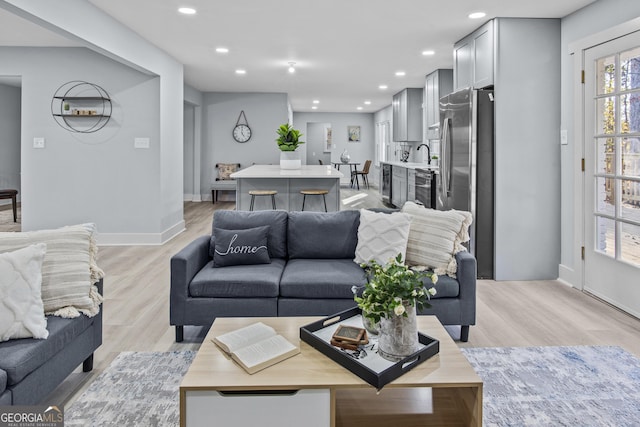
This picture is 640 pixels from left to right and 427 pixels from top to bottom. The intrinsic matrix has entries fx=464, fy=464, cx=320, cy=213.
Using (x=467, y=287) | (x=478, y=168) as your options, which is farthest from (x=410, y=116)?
(x=467, y=287)

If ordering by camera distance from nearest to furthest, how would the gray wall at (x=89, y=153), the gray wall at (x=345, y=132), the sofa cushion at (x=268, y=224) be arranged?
the sofa cushion at (x=268, y=224) < the gray wall at (x=89, y=153) < the gray wall at (x=345, y=132)

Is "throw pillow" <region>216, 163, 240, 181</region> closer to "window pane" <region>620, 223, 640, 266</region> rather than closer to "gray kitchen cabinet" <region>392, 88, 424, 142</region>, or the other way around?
"gray kitchen cabinet" <region>392, 88, 424, 142</region>

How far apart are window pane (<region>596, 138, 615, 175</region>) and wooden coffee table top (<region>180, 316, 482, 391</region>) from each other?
2.64 m

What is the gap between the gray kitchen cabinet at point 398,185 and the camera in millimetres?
8102

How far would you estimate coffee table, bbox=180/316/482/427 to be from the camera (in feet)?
5.10

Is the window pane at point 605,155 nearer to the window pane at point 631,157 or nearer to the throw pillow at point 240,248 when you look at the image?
the window pane at point 631,157

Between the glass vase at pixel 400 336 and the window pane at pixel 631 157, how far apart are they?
260 centimetres

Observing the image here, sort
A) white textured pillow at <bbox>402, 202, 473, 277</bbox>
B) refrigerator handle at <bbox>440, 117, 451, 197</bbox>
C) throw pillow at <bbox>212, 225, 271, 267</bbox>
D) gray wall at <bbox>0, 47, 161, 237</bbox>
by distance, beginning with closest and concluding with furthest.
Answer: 1. white textured pillow at <bbox>402, 202, 473, 277</bbox>
2. throw pillow at <bbox>212, 225, 271, 267</bbox>
3. refrigerator handle at <bbox>440, 117, 451, 197</bbox>
4. gray wall at <bbox>0, 47, 161, 237</bbox>

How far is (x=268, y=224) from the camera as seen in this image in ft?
10.8

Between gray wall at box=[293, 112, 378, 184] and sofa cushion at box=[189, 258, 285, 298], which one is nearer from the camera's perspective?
sofa cushion at box=[189, 258, 285, 298]

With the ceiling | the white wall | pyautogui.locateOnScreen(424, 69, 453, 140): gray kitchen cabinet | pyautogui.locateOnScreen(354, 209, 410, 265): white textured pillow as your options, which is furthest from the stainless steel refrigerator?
pyautogui.locateOnScreen(424, 69, 453, 140): gray kitchen cabinet

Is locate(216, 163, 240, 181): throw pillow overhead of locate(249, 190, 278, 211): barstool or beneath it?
overhead

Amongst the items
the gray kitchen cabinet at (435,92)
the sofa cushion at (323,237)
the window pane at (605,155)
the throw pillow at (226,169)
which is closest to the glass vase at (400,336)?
the sofa cushion at (323,237)

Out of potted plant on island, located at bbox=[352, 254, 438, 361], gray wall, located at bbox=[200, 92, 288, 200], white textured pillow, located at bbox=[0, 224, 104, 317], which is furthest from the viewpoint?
gray wall, located at bbox=[200, 92, 288, 200]
